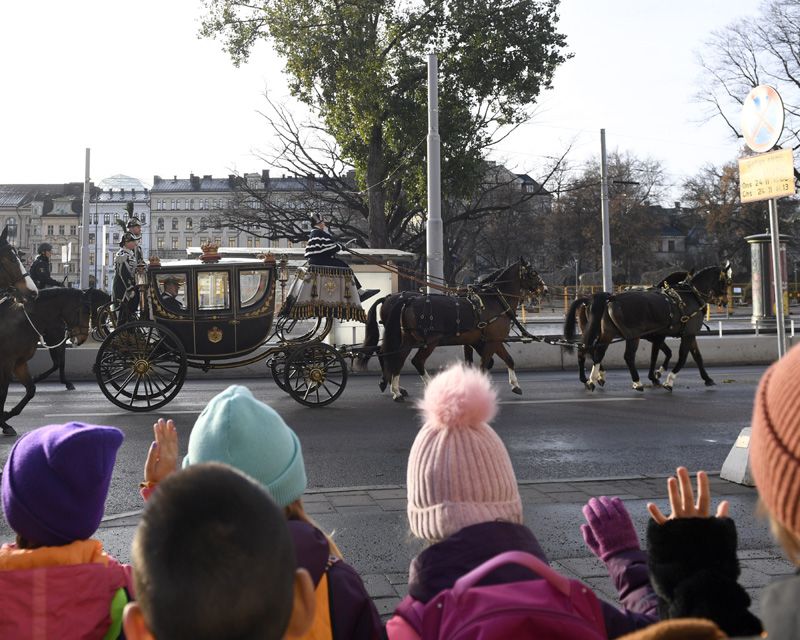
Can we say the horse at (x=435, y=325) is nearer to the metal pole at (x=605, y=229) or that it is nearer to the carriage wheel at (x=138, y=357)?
the carriage wheel at (x=138, y=357)

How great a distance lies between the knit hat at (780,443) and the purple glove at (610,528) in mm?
1217

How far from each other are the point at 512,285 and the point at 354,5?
17.5 meters

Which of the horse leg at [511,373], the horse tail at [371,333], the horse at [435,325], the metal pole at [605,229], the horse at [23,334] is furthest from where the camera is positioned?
the metal pole at [605,229]

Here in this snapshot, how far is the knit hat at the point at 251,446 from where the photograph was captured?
7.54ft

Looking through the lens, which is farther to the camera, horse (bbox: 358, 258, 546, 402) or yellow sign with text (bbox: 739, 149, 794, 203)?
horse (bbox: 358, 258, 546, 402)

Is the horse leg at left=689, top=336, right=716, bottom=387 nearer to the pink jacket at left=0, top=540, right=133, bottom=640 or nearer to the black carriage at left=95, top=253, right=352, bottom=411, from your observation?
the black carriage at left=95, top=253, right=352, bottom=411

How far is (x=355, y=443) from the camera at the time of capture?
9.30 meters

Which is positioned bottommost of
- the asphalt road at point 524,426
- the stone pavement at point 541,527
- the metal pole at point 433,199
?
the stone pavement at point 541,527

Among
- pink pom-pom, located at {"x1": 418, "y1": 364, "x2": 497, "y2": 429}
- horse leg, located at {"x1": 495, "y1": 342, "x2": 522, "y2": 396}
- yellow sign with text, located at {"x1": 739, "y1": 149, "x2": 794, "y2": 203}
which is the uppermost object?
yellow sign with text, located at {"x1": 739, "y1": 149, "x2": 794, "y2": 203}

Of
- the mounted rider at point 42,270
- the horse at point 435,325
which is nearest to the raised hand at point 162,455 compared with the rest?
the horse at point 435,325

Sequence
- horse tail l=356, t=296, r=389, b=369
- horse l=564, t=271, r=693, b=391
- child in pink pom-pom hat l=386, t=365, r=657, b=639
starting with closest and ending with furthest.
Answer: child in pink pom-pom hat l=386, t=365, r=657, b=639, horse tail l=356, t=296, r=389, b=369, horse l=564, t=271, r=693, b=391

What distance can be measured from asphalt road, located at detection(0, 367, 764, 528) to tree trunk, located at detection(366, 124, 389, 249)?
1667 cm

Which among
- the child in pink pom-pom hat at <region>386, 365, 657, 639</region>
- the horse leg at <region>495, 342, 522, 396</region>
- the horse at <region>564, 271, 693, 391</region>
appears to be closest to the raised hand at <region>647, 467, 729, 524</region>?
the child in pink pom-pom hat at <region>386, 365, 657, 639</region>

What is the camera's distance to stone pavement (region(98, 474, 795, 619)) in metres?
4.50
